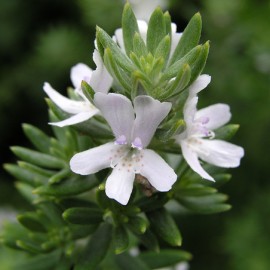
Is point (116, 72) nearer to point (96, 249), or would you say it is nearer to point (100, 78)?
point (100, 78)

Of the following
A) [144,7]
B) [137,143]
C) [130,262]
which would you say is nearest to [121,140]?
[137,143]

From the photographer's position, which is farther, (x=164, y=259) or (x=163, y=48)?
(x=164, y=259)

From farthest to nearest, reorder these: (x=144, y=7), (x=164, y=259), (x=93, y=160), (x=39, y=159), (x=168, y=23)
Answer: (x=144, y=7)
(x=164, y=259)
(x=39, y=159)
(x=168, y=23)
(x=93, y=160)

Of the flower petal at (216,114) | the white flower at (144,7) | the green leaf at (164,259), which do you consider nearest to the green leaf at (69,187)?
the flower petal at (216,114)

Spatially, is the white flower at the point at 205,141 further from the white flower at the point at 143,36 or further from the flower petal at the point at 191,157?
the white flower at the point at 143,36

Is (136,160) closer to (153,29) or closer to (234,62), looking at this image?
(153,29)

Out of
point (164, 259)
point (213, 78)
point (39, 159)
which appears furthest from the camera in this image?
point (213, 78)
